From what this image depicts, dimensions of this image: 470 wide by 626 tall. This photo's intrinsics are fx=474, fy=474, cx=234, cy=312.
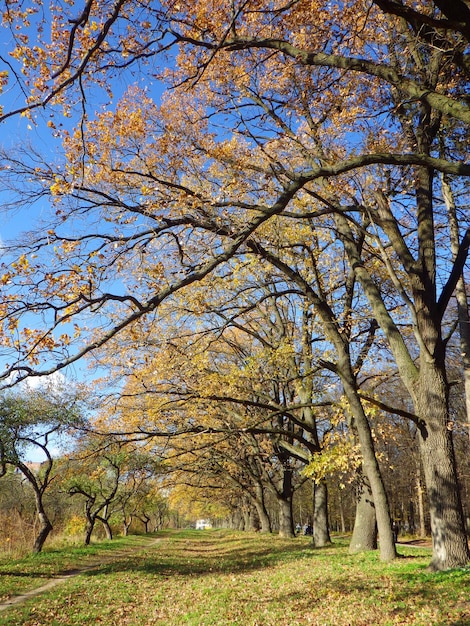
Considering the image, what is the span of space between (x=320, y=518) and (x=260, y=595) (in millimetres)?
9251

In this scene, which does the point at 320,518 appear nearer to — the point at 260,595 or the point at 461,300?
the point at 260,595

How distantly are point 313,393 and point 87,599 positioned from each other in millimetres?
9161

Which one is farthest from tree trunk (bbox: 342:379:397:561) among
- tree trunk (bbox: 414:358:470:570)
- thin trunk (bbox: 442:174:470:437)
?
thin trunk (bbox: 442:174:470:437)

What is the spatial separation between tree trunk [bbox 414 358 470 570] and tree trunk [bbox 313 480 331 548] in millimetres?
8971

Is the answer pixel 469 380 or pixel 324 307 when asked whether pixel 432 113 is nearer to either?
pixel 324 307

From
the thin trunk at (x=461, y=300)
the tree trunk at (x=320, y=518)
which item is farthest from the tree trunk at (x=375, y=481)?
the tree trunk at (x=320, y=518)

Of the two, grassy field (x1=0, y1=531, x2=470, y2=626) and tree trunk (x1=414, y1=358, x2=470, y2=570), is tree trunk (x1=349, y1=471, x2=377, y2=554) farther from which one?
tree trunk (x1=414, y1=358, x2=470, y2=570)

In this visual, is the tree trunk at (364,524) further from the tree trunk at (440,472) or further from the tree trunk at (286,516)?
the tree trunk at (286,516)

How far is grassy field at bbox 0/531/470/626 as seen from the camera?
644 centimetres

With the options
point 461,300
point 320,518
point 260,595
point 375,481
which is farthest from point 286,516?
point 461,300

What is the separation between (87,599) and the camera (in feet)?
32.7

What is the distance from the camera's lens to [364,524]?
13.9m

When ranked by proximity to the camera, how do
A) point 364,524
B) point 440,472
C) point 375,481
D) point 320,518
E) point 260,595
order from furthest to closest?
point 320,518 < point 364,524 < point 375,481 < point 260,595 < point 440,472

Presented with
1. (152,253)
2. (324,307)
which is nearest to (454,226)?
(324,307)
